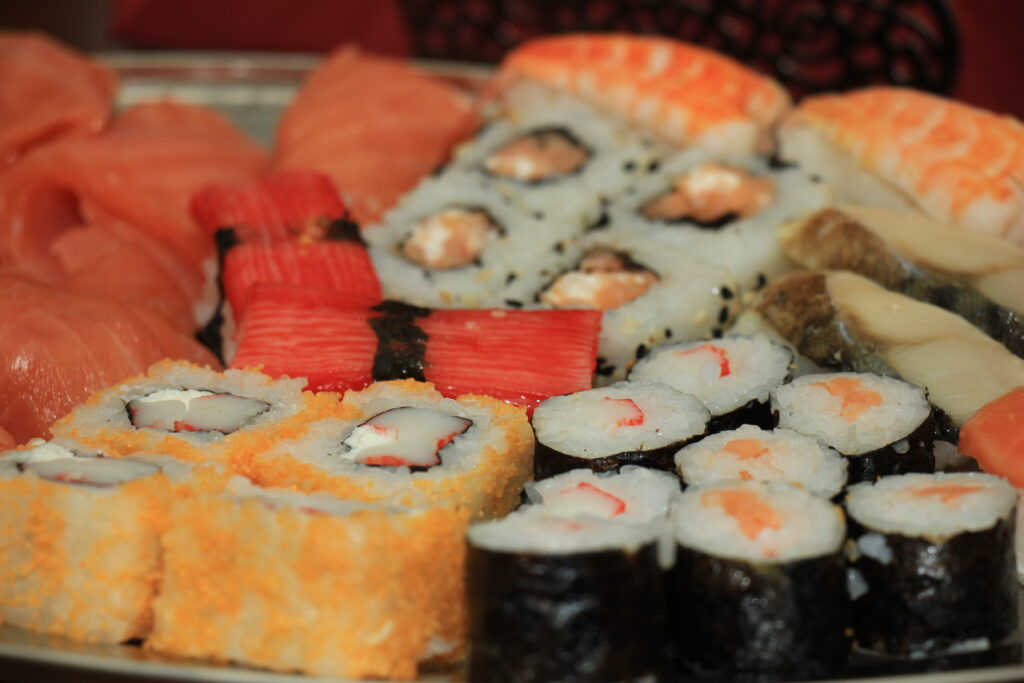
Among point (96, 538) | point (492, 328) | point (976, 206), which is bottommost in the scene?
point (96, 538)

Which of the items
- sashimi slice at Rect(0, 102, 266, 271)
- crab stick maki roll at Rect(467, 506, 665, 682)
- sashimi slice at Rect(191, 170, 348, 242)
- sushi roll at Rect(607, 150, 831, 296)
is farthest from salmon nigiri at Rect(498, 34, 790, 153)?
crab stick maki roll at Rect(467, 506, 665, 682)

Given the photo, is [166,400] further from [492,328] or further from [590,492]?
[590,492]

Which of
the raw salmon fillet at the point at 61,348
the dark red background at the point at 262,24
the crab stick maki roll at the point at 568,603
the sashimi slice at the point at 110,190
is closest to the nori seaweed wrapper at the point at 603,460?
the crab stick maki roll at the point at 568,603

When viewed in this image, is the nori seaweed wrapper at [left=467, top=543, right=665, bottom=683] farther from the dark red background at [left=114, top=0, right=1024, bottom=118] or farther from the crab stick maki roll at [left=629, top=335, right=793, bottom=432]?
the dark red background at [left=114, top=0, right=1024, bottom=118]

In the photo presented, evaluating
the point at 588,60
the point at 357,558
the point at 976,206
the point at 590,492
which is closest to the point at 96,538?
the point at 357,558

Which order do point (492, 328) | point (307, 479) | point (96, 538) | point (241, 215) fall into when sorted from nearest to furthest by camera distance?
point (96, 538)
point (307, 479)
point (492, 328)
point (241, 215)

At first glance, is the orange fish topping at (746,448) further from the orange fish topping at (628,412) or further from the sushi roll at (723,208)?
the sushi roll at (723,208)

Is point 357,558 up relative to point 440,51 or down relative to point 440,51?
down

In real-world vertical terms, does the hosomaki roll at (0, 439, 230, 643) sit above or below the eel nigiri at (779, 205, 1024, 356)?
below
